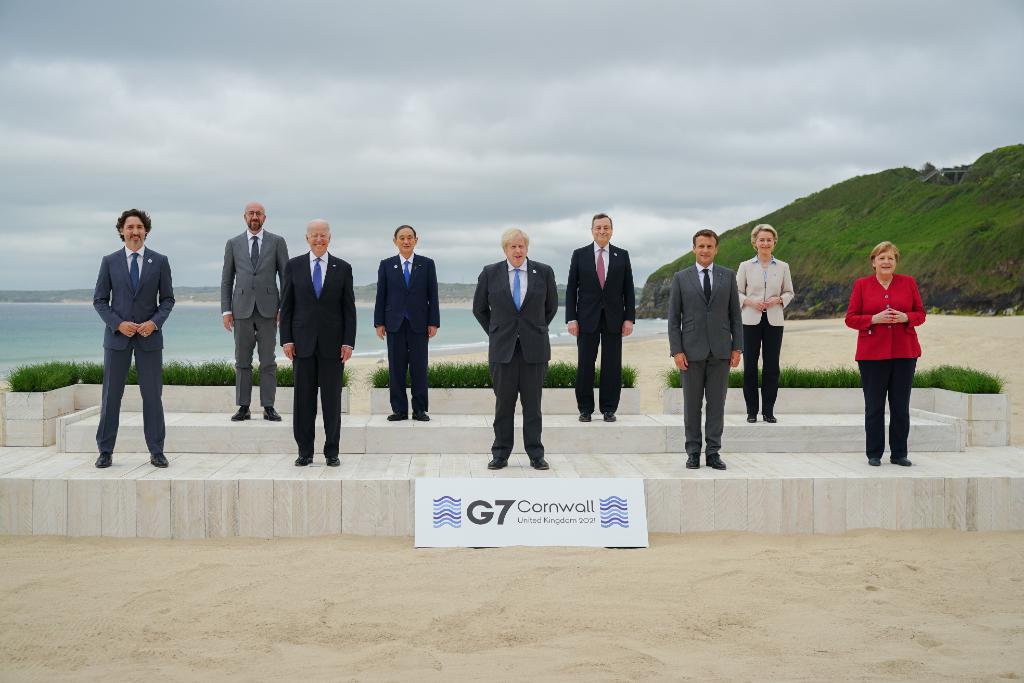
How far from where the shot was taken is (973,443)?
6.77 meters

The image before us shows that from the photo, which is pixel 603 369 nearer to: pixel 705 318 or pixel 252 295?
pixel 705 318

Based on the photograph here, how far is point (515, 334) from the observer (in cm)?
553

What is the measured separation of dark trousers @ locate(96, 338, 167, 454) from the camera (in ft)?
18.0

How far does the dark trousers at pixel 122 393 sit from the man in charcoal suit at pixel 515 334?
236 centimetres

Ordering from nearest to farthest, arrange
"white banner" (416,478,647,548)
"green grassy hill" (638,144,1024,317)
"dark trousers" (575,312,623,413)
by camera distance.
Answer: "white banner" (416,478,647,548) → "dark trousers" (575,312,623,413) → "green grassy hill" (638,144,1024,317)

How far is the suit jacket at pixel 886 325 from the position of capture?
18.7 ft

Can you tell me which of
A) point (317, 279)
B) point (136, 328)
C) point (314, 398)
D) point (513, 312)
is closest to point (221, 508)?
point (314, 398)

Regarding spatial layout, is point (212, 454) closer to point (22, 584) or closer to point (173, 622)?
point (22, 584)

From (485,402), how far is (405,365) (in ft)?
3.09

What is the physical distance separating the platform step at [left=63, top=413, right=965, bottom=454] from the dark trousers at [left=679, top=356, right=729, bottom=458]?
59 cm

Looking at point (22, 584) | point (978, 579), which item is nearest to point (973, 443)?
point (978, 579)

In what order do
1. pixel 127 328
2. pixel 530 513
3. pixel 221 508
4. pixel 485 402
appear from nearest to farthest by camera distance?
1. pixel 530 513
2. pixel 221 508
3. pixel 127 328
4. pixel 485 402

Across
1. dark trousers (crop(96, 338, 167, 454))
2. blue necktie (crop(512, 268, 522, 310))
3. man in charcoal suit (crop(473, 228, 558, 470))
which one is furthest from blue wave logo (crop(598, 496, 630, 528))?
dark trousers (crop(96, 338, 167, 454))

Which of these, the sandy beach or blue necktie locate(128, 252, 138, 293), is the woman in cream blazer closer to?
the sandy beach
